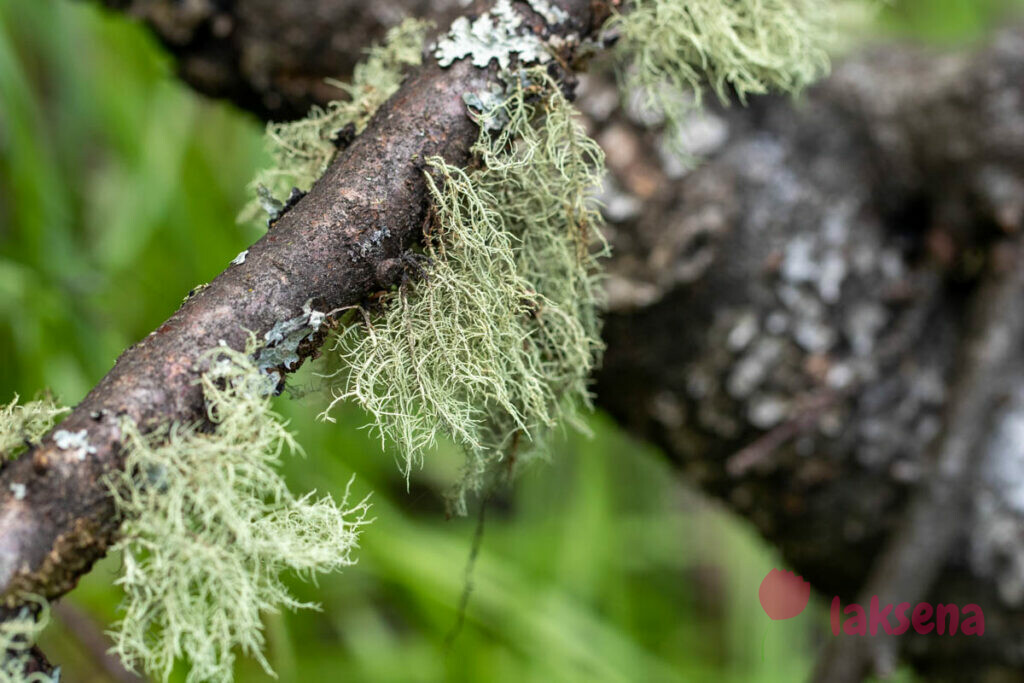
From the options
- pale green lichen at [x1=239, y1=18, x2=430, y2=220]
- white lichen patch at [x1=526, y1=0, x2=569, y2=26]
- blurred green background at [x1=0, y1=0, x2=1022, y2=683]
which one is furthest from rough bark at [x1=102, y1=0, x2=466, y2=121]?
white lichen patch at [x1=526, y1=0, x2=569, y2=26]

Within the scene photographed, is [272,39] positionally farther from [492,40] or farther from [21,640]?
[21,640]

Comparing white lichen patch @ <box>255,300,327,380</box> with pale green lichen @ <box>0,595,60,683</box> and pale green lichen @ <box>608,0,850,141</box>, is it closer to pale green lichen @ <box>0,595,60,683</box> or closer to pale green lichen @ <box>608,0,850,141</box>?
pale green lichen @ <box>0,595,60,683</box>

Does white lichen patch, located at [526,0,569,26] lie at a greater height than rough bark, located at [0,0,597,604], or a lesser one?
→ greater

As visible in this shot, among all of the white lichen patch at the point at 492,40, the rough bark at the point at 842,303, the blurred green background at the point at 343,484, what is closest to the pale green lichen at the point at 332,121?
the white lichen patch at the point at 492,40

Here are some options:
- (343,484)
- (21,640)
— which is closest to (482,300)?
(21,640)

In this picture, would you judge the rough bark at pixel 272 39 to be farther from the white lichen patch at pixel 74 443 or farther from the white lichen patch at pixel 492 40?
the white lichen patch at pixel 74 443

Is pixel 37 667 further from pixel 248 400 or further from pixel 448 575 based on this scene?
pixel 448 575
